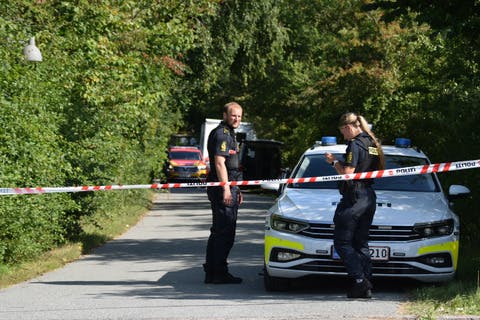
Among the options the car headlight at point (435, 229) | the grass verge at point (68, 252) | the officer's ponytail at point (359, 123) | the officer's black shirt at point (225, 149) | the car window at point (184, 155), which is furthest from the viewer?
the car window at point (184, 155)

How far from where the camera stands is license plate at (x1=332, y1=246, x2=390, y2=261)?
992 cm

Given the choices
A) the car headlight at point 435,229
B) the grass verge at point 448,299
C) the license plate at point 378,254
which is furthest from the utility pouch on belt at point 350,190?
the grass verge at point 448,299

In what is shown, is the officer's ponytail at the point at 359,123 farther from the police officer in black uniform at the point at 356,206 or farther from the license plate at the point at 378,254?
the license plate at the point at 378,254

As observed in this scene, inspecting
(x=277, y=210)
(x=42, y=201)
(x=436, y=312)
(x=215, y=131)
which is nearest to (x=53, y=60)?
(x=42, y=201)

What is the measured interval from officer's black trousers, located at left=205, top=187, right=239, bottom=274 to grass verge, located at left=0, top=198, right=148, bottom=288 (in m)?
2.28

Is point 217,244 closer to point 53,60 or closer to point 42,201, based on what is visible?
point 42,201

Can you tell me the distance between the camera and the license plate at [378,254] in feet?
32.6

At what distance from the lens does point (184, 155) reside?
159ft

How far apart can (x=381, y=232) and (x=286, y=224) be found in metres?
0.96

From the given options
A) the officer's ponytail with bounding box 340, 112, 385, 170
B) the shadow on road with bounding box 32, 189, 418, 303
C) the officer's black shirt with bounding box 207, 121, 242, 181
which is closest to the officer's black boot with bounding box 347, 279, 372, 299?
the shadow on road with bounding box 32, 189, 418, 303

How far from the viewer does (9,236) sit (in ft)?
39.1

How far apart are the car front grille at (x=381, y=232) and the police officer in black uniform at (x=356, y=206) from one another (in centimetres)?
32

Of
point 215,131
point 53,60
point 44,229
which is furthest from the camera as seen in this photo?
point 53,60

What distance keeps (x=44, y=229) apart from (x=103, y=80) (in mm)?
4313
